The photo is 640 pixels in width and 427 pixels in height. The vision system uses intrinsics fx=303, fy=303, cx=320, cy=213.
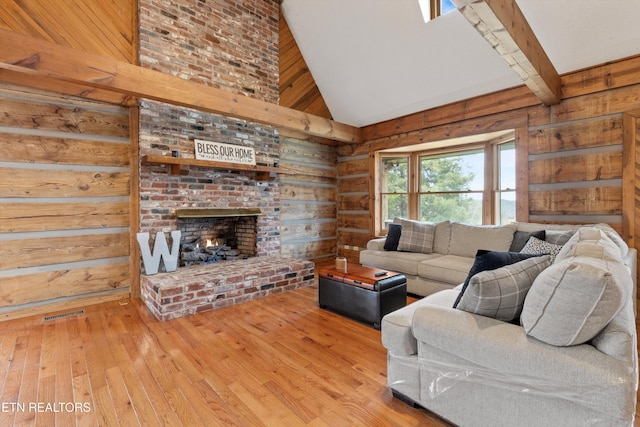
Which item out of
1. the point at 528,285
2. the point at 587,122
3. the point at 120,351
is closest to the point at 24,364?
the point at 120,351

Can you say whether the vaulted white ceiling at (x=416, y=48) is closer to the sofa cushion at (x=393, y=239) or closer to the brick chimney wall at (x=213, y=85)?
the brick chimney wall at (x=213, y=85)

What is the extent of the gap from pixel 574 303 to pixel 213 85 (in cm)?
456

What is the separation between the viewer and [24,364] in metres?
2.25

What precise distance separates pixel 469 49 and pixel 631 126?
1.89 metres

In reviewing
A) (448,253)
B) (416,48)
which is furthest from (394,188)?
(416,48)

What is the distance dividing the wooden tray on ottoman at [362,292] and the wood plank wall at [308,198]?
7.50ft

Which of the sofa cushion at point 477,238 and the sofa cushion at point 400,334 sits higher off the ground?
the sofa cushion at point 477,238

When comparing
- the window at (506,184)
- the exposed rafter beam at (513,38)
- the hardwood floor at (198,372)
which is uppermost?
the exposed rafter beam at (513,38)

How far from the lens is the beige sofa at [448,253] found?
11.1ft

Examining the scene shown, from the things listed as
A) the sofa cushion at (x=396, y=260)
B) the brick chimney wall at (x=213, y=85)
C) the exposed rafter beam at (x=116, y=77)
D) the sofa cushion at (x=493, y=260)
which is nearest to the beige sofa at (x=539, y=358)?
the sofa cushion at (x=493, y=260)

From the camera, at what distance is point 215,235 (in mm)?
4742

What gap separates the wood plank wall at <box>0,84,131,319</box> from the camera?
312 cm

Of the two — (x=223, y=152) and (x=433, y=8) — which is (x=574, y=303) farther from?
(x=223, y=152)

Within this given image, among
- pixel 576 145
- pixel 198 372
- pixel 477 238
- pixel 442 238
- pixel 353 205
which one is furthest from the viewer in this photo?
pixel 353 205
